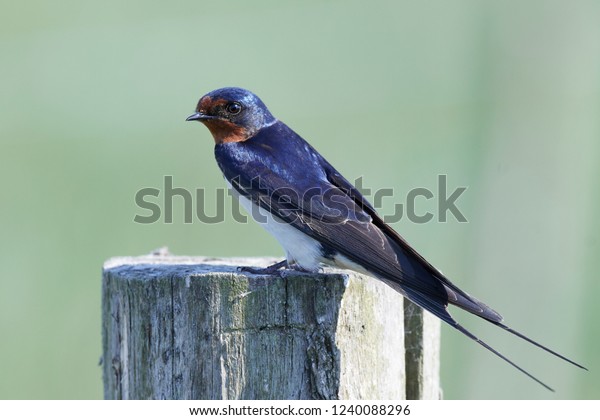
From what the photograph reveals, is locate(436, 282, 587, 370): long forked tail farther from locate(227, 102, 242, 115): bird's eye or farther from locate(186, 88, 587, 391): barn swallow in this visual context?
locate(227, 102, 242, 115): bird's eye

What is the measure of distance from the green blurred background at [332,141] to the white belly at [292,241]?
1981 mm

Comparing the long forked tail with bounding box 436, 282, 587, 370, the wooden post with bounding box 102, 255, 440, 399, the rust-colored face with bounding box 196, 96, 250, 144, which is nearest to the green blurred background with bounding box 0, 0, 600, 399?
the rust-colored face with bounding box 196, 96, 250, 144

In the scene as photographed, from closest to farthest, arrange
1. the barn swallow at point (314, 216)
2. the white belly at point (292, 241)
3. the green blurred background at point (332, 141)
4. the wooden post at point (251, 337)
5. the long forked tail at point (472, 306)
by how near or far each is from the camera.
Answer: the wooden post at point (251, 337) → the long forked tail at point (472, 306) → the barn swallow at point (314, 216) → the white belly at point (292, 241) → the green blurred background at point (332, 141)

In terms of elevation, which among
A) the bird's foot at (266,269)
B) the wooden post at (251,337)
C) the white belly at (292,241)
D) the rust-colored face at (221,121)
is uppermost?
the rust-colored face at (221,121)

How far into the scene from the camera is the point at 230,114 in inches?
154

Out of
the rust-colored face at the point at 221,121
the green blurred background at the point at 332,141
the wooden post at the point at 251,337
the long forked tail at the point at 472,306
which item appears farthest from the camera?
the green blurred background at the point at 332,141

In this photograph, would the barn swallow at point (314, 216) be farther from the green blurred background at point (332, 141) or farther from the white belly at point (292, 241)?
the green blurred background at point (332, 141)

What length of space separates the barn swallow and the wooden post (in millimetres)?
Result: 210

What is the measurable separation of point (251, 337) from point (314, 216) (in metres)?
0.73

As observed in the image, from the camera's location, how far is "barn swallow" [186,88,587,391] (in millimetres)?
3137

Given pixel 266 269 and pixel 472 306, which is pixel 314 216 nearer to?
pixel 266 269

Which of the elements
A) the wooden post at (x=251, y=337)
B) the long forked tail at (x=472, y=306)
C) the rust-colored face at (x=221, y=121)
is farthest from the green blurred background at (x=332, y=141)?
the wooden post at (x=251, y=337)

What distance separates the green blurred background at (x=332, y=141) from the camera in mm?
5551

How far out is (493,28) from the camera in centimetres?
718
